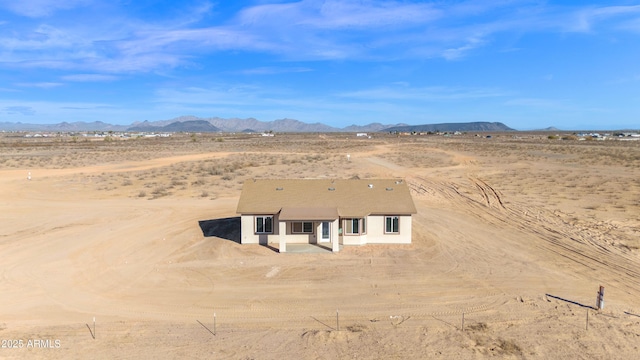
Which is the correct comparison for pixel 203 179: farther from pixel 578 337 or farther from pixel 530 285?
pixel 578 337

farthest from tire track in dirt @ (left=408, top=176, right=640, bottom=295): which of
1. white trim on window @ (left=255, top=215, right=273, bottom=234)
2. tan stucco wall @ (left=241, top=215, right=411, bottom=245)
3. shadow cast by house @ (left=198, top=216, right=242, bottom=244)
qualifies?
shadow cast by house @ (left=198, top=216, right=242, bottom=244)

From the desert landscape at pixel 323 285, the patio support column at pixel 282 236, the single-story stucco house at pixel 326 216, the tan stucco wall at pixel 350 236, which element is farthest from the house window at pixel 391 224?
the patio support column at pixel 282 236

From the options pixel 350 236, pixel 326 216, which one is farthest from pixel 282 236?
pixel 350 236

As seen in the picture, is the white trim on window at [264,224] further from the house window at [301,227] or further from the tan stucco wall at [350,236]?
the house window at [301,227]

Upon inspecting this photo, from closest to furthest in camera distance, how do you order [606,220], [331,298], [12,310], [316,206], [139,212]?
1. [12,310]
2. [331,298]
3. [316,206]
4. [606,220]
5. [139,212]

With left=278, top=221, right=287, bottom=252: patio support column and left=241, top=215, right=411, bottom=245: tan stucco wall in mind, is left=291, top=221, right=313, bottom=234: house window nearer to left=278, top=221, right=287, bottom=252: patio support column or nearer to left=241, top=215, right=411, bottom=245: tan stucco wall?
left=241, top=215, right=411, bottom=245: tan stucco wall

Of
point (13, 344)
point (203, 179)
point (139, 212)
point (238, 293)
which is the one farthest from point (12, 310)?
point (203, 179)

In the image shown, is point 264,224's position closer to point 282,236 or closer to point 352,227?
point 282,236

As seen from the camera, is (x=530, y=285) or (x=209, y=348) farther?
(x=530, y=285)
